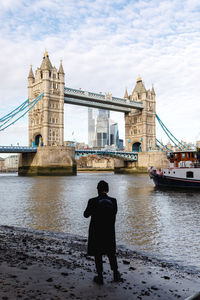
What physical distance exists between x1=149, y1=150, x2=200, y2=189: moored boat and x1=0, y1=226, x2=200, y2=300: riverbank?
21135mm

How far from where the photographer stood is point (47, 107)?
64000 millimetres

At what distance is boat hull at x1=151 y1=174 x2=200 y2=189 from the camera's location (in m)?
26.4

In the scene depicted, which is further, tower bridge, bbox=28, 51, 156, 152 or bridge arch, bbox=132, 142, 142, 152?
bridge arch, bbox=132, 142, 142, 152

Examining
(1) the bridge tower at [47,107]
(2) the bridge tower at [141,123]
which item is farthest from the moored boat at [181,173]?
(2) the bridge tower at [141,123]

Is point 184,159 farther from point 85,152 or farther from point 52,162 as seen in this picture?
point 85,152

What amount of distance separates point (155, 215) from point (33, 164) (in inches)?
1892

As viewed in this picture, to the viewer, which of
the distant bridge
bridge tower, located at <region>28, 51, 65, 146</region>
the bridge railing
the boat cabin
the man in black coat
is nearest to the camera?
the man in black coat

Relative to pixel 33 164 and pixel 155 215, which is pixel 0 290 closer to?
pixel 155 215

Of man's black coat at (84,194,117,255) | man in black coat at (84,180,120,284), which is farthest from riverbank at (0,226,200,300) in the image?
man's black coat at (84,194,117,255)

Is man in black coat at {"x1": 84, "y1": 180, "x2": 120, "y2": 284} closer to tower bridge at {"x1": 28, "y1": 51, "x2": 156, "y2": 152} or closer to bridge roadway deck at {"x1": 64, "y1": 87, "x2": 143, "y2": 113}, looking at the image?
tower bridge at {"x1": 28, "y1": 51, "x2": 156, "y2": 152}

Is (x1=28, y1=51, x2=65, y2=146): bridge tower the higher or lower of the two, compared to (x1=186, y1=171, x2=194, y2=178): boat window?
higher

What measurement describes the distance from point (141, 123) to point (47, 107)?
30285 mm

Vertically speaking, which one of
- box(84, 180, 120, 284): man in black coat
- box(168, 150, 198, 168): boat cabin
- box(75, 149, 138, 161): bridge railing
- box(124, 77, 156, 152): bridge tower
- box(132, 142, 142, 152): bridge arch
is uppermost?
box(124, 77, 156, 152): bridge tower

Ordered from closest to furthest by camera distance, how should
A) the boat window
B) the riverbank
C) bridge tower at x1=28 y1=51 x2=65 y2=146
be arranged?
the riverbank < the boat window < bridge tower at x1=28 y1=51 x2=65 y2=146
